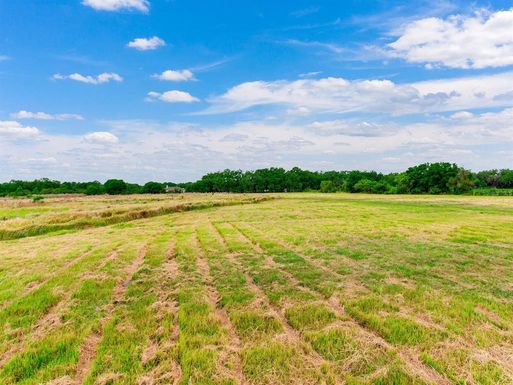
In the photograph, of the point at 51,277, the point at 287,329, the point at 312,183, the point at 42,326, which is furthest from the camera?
the point at 312,183

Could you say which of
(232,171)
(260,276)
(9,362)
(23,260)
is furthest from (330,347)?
(232,171)

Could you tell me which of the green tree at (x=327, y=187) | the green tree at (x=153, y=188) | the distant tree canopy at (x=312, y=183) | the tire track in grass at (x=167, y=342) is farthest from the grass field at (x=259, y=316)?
the green tree at (x=327, y=187)

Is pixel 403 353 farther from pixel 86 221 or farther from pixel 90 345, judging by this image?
pixel 86 221

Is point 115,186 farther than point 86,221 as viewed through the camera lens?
Yes

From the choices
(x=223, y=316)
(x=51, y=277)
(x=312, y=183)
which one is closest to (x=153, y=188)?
(x=312, y=183)

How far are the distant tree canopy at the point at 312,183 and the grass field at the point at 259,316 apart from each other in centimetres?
8208

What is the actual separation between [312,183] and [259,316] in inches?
6046

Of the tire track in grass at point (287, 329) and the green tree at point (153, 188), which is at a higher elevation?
the green tree at point (153, 188)

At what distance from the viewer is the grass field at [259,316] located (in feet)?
16.3

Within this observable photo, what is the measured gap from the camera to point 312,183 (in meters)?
158

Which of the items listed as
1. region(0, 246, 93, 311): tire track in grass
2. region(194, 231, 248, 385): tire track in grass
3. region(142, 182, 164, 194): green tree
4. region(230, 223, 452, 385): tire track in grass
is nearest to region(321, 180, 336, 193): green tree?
region(142, 182, 164, 194): green tree

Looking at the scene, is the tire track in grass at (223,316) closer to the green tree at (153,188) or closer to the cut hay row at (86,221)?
the cut hay row at (86,221)

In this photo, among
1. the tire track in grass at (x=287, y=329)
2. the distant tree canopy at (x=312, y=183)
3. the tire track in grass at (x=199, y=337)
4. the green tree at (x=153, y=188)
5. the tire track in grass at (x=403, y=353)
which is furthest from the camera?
the green tree at (x=153, y=188)

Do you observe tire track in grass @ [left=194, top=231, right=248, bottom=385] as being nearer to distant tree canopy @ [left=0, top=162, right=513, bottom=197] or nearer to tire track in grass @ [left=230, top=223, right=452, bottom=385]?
tire track in grass @ [left=230, top=223, right=452, bottom=385]
